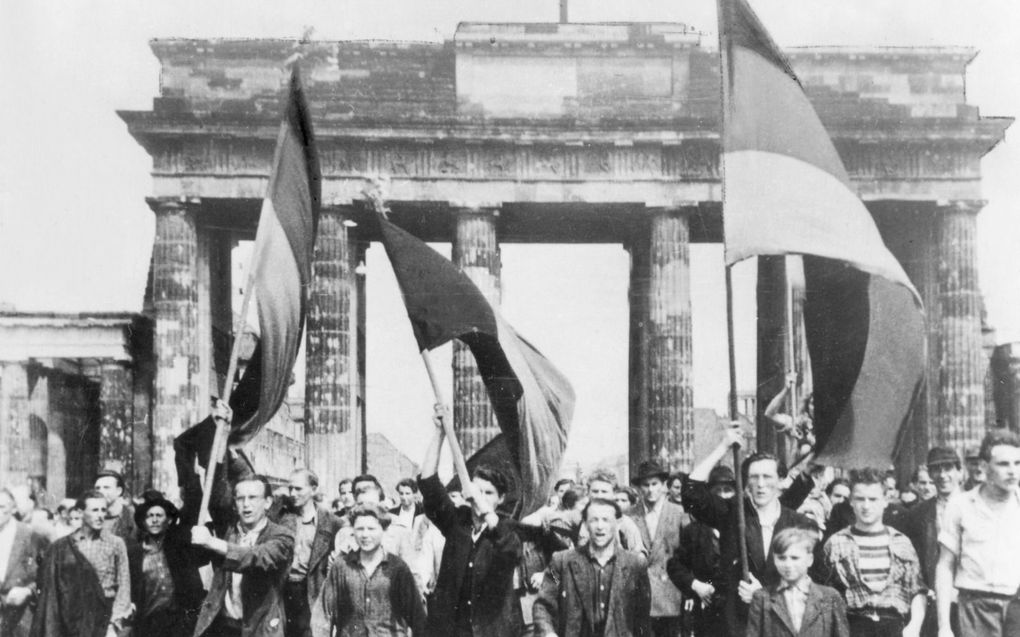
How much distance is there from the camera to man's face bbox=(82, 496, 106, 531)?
11.1 m

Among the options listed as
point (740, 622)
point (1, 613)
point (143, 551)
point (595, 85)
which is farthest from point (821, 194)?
point (595, 85)

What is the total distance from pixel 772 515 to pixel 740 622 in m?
0.81

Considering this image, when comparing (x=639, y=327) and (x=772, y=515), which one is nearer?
(x=772, y=515)

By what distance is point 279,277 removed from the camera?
12219 mm

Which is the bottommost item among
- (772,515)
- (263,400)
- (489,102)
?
(772,515)

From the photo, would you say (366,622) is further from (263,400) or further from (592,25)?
(592,25)

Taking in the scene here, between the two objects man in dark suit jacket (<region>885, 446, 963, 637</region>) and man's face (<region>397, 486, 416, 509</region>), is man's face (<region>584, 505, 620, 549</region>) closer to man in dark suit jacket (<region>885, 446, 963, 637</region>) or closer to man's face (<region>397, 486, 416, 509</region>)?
man in dark suit jacket (<region>885, 446, 963, 637</region>)

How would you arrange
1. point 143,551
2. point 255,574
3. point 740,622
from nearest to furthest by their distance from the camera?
point 740,622 < point 255,574 < point 143,551

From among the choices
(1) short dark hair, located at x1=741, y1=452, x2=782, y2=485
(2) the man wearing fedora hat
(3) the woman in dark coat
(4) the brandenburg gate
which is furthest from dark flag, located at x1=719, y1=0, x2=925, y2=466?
(4) the brandenburg gate

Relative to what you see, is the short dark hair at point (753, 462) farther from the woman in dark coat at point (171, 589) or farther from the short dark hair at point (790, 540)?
the woman in dark coat at point (171, 589)

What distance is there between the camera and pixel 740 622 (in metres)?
9.26

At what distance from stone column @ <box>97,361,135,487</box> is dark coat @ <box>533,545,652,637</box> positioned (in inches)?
1050

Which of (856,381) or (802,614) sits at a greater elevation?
(856,381)

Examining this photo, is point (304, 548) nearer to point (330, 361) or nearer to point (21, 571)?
point (21, 571)
